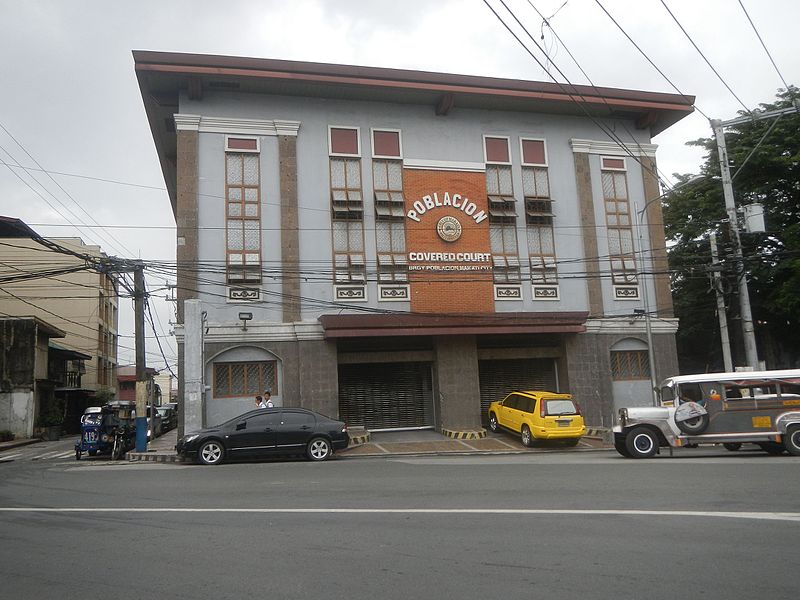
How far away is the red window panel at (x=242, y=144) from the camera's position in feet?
73.4

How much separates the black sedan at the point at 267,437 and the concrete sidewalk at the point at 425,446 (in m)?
1.31

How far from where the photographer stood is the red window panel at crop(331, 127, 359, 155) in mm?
23203

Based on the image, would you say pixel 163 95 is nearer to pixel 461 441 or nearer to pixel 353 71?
pixel 353 71

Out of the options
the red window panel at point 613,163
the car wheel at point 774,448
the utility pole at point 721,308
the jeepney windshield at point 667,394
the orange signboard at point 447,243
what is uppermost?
the red window panel at point 613,163

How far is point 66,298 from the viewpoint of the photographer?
1682 inches

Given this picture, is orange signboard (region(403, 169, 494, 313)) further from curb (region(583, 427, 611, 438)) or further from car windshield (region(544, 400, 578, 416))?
curb (region(583, 427, 611, 438))

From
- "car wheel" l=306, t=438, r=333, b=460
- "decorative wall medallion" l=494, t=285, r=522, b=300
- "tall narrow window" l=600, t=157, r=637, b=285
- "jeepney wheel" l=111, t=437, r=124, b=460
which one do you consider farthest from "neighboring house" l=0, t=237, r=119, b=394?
"tall narrow window" l=600, t=157, r=637, b=285

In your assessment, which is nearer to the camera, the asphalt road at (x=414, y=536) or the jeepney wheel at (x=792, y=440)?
the asphalt road at (x=414, y=536)

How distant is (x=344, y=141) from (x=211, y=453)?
38.7ft

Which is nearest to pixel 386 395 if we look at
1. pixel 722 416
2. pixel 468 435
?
pixel 468 435

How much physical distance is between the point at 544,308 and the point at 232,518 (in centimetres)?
1754

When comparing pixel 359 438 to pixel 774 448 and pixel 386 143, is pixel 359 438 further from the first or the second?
pixel 774 448

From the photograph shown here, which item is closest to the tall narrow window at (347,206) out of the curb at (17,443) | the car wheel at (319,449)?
the car wheel at (319,449)

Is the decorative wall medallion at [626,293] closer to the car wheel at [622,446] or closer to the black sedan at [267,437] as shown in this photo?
the car wheel at [622,446]
